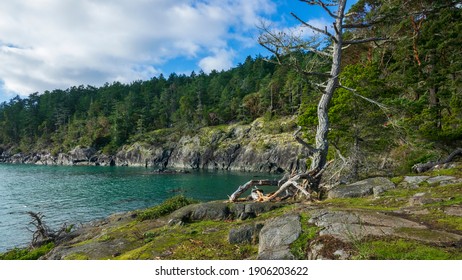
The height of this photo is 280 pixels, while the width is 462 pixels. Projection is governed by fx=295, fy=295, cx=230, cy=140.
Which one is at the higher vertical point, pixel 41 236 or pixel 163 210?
pixel 163 210

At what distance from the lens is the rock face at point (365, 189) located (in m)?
13.3

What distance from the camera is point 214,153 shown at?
93.9 m

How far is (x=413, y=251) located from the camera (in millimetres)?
5734

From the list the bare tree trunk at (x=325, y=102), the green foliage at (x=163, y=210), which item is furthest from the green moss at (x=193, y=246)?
the bare tree trunk at (x=325, y=102)

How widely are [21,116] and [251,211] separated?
176 m

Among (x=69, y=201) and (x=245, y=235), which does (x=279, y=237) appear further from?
(x=69, y=201)

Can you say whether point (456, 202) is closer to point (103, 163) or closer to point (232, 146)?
point (232, 146)

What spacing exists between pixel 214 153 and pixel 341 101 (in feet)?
225

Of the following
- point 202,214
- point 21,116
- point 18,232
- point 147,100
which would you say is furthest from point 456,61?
point 21,116

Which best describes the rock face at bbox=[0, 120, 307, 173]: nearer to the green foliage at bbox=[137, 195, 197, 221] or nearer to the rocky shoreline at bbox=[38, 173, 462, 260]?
the green foliage at bbox=[137, 195, 197, 221]

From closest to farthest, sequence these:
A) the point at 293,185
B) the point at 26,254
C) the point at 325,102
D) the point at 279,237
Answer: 1. the point at 279,237
2. the point at 293,185
3. the point at 325,102
4. the point at 26,254

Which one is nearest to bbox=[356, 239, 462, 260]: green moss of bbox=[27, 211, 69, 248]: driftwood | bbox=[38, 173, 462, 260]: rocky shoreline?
bbox=[38, 173, 462, 260]: rocky shoreline

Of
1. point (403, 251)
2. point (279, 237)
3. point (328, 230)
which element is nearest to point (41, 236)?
point (279, 237)

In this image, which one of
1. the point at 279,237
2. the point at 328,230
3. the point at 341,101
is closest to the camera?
the point at 328,230
